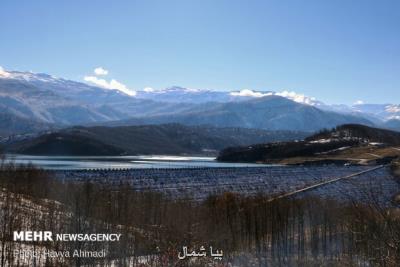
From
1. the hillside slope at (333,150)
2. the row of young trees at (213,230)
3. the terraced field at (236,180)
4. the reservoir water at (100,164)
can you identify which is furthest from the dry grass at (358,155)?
the row of young trees at (213,230)

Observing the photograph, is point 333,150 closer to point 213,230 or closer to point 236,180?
point 236,180

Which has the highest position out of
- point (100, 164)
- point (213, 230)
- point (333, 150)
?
point (333, 150)

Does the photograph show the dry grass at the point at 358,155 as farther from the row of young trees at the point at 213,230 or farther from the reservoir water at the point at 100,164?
the row of young trees at the point at 213,230

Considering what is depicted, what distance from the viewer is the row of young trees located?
14.9m

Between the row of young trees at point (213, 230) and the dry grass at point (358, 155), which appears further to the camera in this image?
the dry grass at point (358, 155)

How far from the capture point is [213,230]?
76.6 feet

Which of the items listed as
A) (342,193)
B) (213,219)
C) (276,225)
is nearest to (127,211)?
(213,219)

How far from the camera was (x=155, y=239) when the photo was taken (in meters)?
19.0

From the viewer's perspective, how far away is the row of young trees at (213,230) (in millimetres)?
14930

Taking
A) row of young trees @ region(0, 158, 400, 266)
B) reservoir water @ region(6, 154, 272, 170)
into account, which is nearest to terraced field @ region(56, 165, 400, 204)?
row of young trees @ region(0, 158, 400, 266)

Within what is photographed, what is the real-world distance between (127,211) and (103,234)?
6.03 meters

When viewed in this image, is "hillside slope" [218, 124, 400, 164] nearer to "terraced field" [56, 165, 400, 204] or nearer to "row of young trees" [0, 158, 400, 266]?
"terraced field" [56, 165, 400, 204]

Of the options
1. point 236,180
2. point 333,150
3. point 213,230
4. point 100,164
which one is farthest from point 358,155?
point 213,230

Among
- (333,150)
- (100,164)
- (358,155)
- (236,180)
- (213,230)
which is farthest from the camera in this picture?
(333,150)
